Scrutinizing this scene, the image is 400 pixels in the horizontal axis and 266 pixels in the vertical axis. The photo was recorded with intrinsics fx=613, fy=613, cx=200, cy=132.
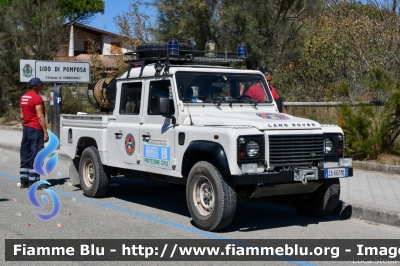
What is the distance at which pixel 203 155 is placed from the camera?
7988 millimetres

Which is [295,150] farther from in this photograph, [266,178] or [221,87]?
[221,87]

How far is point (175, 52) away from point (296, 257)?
12.5 feet

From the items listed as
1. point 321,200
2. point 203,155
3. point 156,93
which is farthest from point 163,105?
point 321,200

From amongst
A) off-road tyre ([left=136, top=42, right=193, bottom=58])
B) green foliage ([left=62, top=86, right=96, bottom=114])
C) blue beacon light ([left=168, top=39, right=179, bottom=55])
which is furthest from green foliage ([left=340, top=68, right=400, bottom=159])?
green foliage ([left=62, top=86, right=96, bottom=114])

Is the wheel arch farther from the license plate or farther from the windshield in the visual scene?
the license plate

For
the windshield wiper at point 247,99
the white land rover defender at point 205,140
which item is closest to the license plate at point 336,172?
the white land rover defender at point 205,140

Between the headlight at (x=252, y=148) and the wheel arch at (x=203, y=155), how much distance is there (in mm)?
288

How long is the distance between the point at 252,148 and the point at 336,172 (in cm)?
134

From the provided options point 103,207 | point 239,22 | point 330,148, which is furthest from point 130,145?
point 239,22

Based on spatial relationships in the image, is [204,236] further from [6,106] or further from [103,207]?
[6,106]

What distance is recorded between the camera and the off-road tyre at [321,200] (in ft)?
27.6

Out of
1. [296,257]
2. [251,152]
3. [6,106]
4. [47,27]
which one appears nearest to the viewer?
[296,257]

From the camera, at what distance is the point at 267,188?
24.8ft

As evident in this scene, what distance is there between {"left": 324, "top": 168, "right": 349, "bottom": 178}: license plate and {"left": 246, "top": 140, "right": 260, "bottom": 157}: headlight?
41.9 inches
